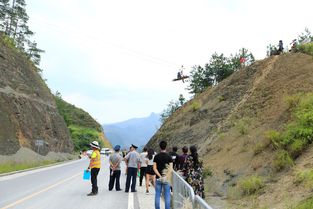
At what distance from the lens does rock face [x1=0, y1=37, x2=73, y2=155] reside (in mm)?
42156

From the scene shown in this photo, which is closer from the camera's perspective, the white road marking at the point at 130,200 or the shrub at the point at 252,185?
the white road marking at the point at 130,200

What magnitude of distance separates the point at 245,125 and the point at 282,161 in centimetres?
858

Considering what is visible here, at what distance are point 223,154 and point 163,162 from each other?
11574 mm

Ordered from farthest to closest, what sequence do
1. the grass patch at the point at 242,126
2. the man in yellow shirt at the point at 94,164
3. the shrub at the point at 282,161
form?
the grass patch at the point at 242,126, the shrub at the point at 282,161, the man in yellow shirt at the point at 94,164

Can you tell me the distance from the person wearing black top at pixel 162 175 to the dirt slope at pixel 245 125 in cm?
367

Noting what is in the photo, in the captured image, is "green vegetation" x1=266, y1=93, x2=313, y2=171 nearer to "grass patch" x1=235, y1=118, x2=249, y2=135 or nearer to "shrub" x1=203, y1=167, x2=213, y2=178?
"shrub" x1=203, y1=167, x2=213, y2=178

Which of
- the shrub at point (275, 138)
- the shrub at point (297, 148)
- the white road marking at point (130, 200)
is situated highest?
the shrub at point (275, 138)

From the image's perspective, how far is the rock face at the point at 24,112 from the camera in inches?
1660

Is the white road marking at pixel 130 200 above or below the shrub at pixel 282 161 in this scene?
below

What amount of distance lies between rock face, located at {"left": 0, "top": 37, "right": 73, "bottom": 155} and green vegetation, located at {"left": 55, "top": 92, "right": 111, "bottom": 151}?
137 feet

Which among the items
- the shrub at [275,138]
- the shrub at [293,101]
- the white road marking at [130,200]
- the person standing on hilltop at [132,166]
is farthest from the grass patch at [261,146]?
the white road marking at [130,200]

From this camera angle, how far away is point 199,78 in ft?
167

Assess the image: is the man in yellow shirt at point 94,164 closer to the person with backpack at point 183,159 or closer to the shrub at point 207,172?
the person with backpack at point 183,159

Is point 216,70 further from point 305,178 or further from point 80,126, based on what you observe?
point 80,126
